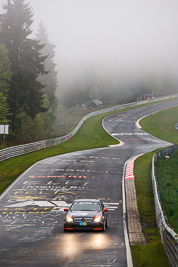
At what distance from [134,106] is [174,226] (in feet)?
344

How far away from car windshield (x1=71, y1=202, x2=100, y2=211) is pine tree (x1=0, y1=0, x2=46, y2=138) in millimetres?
48494

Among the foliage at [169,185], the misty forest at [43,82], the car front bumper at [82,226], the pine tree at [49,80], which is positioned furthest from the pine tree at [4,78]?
the car front bumper at [82,226]

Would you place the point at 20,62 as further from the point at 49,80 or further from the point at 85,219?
the point at 85,219

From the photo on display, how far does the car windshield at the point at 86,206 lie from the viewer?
21.2 metres

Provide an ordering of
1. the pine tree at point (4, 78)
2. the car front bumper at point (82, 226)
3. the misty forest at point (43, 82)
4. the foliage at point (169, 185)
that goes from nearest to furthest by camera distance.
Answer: the car front bumper at point (82, 226) → the foliage at point (169, 185) → the pine tree at point (4, 78) → the misty forest at point (43, 82)

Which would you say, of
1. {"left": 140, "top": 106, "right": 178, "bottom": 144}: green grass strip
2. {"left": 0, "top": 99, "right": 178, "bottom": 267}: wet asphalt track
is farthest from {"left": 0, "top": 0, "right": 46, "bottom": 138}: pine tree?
{"left": 140, "top": 106, "right": 178, "bottom": 144}: green grass strip

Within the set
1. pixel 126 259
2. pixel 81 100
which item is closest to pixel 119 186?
pixel 126 259

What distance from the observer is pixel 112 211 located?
26234mm

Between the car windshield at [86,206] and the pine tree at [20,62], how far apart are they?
48494mm

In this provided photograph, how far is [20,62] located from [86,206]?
51277 millimetres

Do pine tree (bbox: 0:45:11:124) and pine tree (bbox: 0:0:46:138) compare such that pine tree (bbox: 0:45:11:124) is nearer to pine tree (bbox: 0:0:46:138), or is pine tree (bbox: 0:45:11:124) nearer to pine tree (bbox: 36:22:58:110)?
pine tree (bbox: 0:0:46:138)

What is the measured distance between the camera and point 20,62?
69500 millimetres

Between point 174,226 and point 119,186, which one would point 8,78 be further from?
point 174,226

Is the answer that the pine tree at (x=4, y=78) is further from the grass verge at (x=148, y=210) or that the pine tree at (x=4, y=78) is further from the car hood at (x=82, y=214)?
the car hood at (x=82, y=214)
